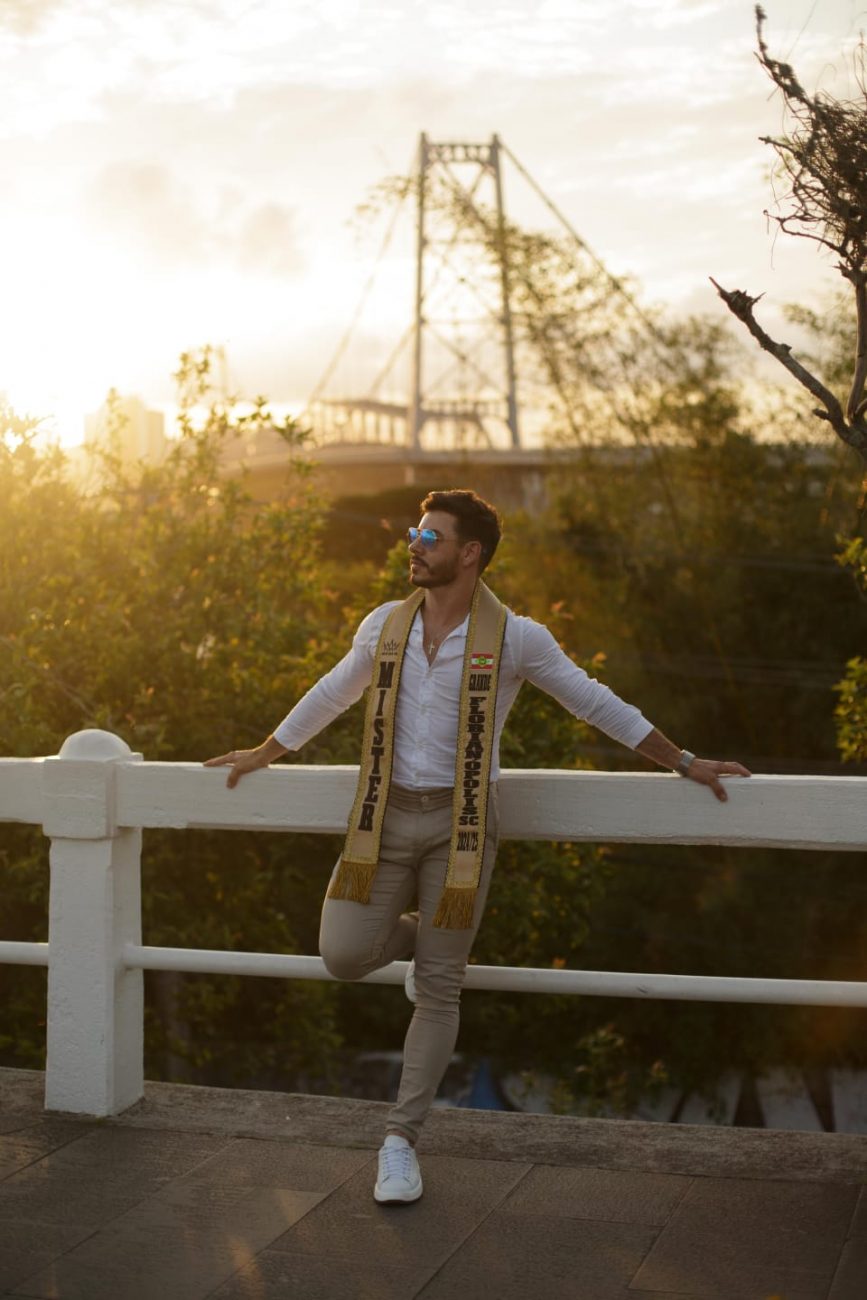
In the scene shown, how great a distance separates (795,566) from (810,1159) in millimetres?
19023

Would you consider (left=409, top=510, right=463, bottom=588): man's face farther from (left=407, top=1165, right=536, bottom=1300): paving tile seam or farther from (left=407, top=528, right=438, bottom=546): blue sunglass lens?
(left=407, top=1165, right=536, bottom=1300): paving tile seam

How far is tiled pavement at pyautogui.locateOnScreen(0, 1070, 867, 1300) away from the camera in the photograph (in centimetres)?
321

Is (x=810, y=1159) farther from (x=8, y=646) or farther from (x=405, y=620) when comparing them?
(x=8, y=646)

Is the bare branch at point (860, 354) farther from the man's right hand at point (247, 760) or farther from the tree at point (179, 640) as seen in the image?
the tree at point (179, 640)

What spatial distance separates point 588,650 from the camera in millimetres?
23281

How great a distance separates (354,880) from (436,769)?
0.31 metres

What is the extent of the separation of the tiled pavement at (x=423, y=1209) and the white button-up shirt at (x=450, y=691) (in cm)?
94

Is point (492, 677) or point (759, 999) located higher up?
point (492, 677)

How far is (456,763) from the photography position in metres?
3.73

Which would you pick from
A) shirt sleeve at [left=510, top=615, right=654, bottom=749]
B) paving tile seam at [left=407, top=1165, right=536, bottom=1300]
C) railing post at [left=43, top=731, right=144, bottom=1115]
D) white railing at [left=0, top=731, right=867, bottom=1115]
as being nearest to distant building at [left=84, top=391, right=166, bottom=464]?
white railing at [left=0, top=731, right=867, bottom=1115]

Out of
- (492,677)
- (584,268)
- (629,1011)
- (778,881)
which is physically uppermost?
(584,268)

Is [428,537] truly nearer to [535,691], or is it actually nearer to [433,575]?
[433,575]

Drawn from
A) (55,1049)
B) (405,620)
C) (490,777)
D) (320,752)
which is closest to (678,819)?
(490,777)

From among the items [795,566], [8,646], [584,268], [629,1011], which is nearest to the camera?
[8,646]
